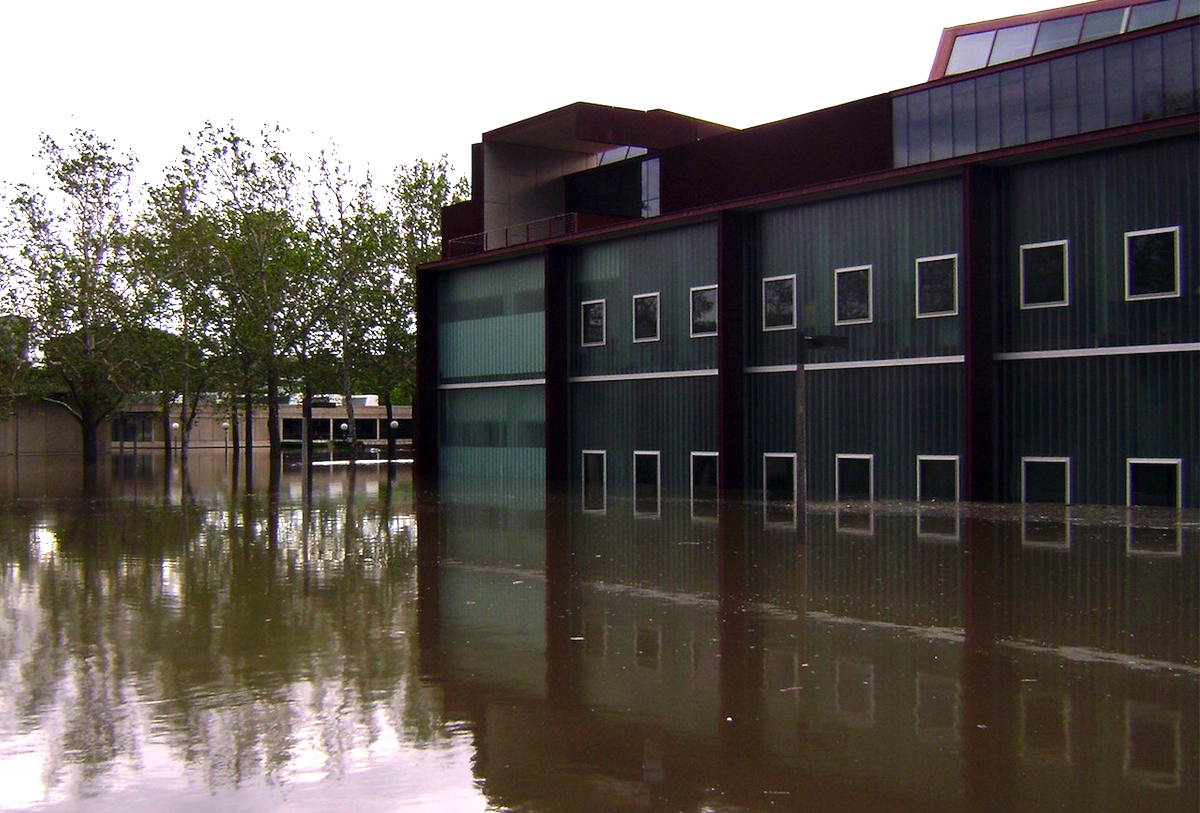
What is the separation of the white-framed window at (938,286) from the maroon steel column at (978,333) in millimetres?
645

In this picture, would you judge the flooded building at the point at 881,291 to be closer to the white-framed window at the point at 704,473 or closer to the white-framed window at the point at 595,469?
the white-framed window at the point at 595,469

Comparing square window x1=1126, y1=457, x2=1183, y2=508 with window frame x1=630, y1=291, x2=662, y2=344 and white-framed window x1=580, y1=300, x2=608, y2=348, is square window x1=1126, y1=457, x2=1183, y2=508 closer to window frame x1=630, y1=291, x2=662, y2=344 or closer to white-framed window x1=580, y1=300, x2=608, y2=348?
window frame x1=630, y1=291, x2=662, y2=344

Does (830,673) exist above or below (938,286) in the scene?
below

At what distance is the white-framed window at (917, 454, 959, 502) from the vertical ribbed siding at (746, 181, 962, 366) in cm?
261

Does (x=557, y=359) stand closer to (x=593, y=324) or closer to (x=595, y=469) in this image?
(x=593, y=324)

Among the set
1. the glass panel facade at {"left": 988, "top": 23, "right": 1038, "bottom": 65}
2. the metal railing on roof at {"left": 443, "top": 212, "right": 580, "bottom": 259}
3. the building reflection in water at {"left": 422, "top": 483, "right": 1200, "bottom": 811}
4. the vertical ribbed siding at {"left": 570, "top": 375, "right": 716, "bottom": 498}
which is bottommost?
the building reflection in water at {"left": 422, "top": 483, "right": 1200, "bottom": 811}

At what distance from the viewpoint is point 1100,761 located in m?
7.16

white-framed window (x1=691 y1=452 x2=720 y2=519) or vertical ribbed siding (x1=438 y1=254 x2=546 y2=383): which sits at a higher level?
vertical ribbed siding (x1=438 y1=254 x2=546 y2=383)

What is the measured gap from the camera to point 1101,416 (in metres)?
27.5

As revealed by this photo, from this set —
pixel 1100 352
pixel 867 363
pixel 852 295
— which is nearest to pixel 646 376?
pixel 852 295

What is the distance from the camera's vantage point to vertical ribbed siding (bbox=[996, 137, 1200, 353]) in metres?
26.2

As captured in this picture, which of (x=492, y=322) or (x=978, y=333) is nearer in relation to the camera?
(x=978, y=333)

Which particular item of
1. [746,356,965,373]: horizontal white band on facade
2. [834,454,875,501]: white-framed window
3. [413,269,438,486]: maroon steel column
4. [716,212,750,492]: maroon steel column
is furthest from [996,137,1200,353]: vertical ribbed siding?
[413,269,438,486]: maroon steel column

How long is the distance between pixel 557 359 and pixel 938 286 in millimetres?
14757
